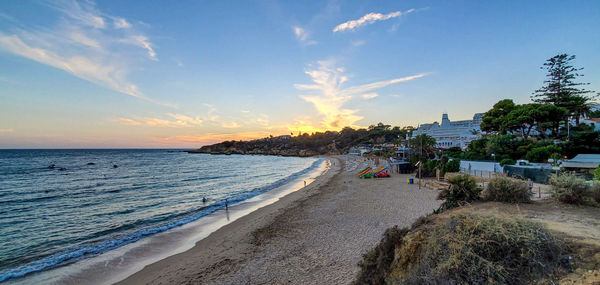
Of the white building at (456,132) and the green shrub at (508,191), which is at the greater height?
the white building at (456,132)

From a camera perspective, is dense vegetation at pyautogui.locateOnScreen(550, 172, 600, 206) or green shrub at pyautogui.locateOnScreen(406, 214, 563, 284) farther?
dense vegetation at pyautogui.locateOnScreen(550, 172, 600, 206)

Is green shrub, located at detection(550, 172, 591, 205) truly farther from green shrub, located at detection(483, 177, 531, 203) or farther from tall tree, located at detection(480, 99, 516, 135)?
tall tree, located at detection(480, 99, 516, 135)

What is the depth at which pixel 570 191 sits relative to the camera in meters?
7.02

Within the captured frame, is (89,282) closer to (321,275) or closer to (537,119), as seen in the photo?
(321,275)

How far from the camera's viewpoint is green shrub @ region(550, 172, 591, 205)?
7035 millimetres

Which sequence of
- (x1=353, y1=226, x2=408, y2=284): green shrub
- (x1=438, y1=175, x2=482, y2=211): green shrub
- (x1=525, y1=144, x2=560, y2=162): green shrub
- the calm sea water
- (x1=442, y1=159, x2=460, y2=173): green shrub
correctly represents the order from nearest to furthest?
1. (x1=353, y1=226, x2=408, y2=284): green shrub
2. (x1=438, y1=175, x2=482, y2=211): green shrub
3. the calm sea water
4. (x1=525, y1=144, x2=560, y2=162): green shrub
5. (x1=442, y1=159, x2=460, y2=173): green shrub

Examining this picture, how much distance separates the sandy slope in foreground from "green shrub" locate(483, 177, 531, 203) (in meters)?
3.60

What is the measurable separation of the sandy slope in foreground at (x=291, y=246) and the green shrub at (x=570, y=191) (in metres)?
4.78

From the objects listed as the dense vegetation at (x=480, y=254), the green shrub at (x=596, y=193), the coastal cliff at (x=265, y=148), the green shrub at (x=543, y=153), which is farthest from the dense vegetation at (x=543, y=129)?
the coastal cliff at (x=265, y=148)

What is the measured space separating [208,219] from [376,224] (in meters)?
8.67

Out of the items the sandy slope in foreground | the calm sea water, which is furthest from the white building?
the calm sea water

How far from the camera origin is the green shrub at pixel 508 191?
729cm

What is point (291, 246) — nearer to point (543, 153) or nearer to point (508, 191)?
point (508, 191)

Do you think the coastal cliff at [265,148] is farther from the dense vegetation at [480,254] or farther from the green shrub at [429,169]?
the dense vegetation at [480,254]
